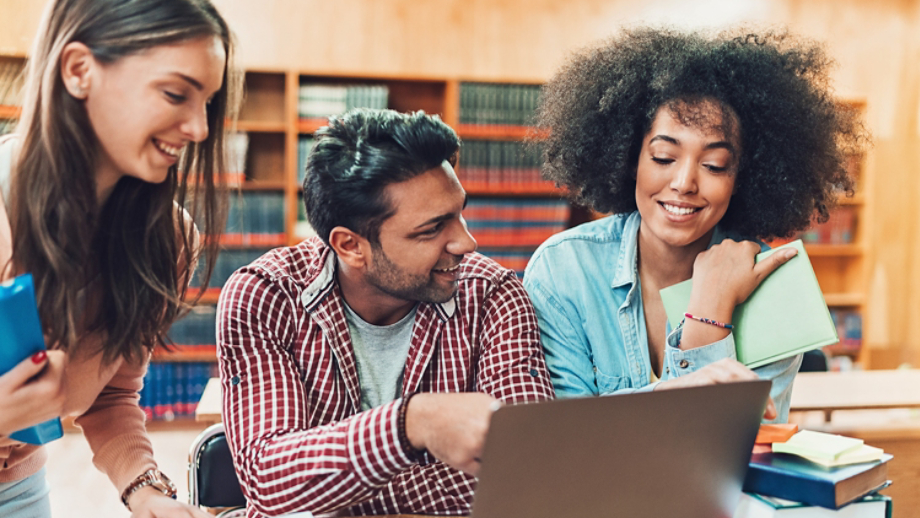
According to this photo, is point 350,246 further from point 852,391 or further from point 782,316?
point 852,391

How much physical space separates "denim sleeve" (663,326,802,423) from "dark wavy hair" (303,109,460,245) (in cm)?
53

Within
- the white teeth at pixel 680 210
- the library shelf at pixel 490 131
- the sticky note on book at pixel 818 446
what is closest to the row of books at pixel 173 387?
the library shelf at pixel 490 131

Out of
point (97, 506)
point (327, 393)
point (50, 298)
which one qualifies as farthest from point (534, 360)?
point (97, 506)

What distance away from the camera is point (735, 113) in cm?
146

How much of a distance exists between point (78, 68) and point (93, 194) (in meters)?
0.16

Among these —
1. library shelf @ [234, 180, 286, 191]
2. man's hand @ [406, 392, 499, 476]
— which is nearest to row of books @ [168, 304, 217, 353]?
library shelf @ [234, 180, 286, 191]

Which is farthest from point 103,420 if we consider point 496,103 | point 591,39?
point 591,39

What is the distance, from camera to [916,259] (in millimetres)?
5262

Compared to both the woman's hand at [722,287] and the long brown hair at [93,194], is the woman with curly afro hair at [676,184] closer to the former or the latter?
the woman's hand at [722,287]

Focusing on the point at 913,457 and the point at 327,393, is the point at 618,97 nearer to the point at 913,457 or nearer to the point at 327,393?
the point at 327,393

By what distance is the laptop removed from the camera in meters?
0.70

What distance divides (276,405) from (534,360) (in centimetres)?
44

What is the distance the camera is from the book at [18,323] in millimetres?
744

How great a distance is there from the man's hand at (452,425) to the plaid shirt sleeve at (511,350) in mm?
344
